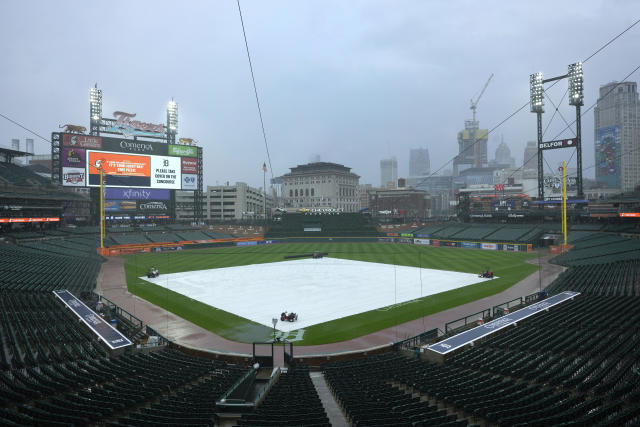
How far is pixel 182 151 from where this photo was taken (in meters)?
78.0

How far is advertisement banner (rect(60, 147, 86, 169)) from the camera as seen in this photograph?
64250mm

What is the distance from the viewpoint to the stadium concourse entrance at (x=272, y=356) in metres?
16.6

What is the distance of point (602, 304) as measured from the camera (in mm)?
21859

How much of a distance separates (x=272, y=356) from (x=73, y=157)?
67.4 meters

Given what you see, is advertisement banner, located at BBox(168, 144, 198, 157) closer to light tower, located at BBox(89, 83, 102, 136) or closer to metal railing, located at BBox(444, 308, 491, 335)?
light tower, located at BBox(89, 83, 102, 136)

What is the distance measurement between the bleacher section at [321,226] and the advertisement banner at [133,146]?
3199 centimetres

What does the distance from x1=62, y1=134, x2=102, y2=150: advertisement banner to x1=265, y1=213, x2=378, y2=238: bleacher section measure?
41511 millimetres

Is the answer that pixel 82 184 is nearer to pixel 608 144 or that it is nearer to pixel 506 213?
pixel 506 213

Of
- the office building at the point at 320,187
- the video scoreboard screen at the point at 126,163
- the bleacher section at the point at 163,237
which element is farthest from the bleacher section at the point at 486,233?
the office building at the point at 320,187

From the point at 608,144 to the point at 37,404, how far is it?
759 ft

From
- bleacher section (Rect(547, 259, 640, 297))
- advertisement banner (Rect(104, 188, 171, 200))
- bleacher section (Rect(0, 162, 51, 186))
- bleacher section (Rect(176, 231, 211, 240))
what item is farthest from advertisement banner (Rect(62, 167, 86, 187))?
bleacher section (Rect(547, 259, 640, 297))

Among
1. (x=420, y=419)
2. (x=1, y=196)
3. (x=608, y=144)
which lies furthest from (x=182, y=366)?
(x=608, y=144)

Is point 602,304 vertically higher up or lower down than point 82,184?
lower down

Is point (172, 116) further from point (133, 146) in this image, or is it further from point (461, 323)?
point (461, 323)
